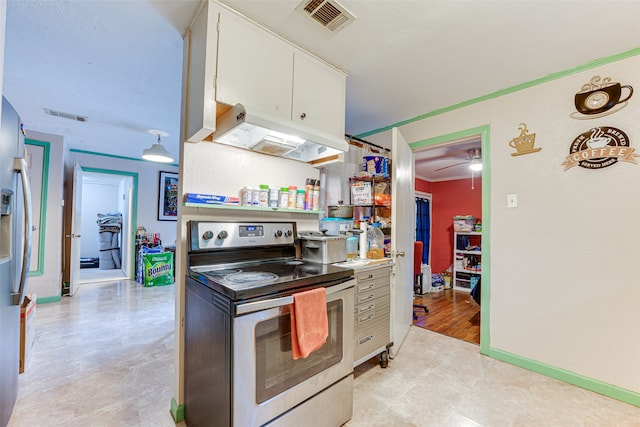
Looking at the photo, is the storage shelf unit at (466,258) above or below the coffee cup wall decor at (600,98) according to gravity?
below

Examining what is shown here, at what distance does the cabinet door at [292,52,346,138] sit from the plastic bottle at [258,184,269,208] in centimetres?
51

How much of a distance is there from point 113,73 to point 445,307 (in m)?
4.74

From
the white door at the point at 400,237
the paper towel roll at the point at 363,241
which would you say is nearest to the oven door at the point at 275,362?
the paper towel roll at the point at 363,241

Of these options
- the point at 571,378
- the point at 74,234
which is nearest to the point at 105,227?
the point at 74,234

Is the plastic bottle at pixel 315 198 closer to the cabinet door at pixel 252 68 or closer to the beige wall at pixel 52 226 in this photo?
the cabinet door at pixel 252 68

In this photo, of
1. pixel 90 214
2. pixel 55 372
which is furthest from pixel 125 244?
pixel 55 372

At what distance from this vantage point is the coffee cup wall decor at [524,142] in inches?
89.4

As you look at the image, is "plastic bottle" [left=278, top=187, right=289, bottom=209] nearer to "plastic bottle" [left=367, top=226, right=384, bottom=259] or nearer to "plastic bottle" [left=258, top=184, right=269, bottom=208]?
"plastic bottle" [left=258, top=184, right=269, bottom=208]

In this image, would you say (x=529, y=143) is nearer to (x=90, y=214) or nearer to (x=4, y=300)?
(x=4, y=300)

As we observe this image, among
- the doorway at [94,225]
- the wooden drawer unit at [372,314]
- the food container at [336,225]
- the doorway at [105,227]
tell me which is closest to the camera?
the wooden drawer unit at [372,314]

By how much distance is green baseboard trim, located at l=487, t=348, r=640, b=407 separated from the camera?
5.98ft

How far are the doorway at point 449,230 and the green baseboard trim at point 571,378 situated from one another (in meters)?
0.38

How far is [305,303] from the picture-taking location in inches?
50.5

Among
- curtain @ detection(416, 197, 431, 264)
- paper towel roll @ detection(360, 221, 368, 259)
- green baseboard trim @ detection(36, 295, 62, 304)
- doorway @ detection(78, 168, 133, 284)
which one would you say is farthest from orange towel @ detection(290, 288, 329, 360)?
doorway @ detection(78, 168, 133, 284)
